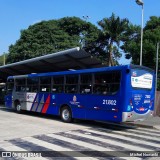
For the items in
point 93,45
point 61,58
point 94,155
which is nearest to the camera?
point 94,155

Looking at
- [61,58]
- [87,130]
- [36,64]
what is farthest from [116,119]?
[36,64]

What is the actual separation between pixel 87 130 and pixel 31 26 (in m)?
37.6

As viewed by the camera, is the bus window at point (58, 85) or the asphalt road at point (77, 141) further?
the bus window at point (58, 85)

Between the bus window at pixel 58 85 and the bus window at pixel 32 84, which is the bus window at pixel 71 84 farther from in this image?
the bus window at pixel 32 84

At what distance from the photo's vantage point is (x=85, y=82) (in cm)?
1597

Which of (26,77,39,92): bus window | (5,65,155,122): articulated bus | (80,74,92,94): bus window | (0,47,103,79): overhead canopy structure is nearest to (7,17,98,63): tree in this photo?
(0,47,103,79): overhead canopy structure

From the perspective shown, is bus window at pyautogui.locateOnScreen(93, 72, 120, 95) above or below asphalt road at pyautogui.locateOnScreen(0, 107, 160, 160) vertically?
above

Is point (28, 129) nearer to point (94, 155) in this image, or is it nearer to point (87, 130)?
point (87, 130)

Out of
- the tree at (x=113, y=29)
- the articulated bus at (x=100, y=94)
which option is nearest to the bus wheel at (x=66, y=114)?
the articulated bus at (x=100, y=94)

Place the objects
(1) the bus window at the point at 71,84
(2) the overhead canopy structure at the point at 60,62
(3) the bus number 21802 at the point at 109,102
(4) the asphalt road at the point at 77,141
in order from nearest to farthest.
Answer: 1. (4) the asphalt road at the point at 77,141
2. (3) the bus number 21802 at the point at 109,102
3. (1) the bus window at the point at 71,84
4. (2) the overhead canopy structure at the point at 60,62

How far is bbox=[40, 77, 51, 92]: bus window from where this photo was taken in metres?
18.8

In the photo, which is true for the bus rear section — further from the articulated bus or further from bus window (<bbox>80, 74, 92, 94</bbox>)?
bus window (<bbox>80, 74, 92, 94</bbox>)

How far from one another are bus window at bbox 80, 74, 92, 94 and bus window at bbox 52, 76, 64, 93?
5.79ft

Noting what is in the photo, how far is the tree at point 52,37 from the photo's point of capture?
148 feet
